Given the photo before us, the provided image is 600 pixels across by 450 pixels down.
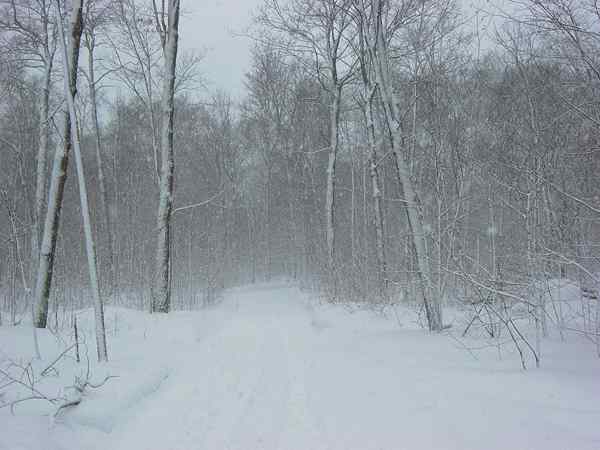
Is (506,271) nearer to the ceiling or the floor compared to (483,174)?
nearer to the floor

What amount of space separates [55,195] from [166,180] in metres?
3.39

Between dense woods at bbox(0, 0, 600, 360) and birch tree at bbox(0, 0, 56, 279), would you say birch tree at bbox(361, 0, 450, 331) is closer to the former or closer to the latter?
dense woods at bbox(0, 0, 600, 360)

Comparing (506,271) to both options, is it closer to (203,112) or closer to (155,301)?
(155,301)

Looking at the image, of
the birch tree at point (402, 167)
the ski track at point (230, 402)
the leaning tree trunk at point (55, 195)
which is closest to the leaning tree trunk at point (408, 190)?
the birch tree at point (402, 167)

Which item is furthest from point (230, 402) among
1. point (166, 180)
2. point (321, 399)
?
point (166, 180)

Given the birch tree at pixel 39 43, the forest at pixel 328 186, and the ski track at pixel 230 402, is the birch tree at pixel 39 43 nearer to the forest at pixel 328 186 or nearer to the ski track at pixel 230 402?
the forest at pixel 328 186

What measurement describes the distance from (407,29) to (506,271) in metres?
6.97

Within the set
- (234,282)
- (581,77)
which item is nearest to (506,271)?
(581,77)

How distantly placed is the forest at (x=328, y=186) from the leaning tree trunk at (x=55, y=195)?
3cm

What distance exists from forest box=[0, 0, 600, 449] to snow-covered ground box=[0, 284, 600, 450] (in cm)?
19

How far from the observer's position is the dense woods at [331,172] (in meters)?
6.22

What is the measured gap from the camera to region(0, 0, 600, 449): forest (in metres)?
5.53

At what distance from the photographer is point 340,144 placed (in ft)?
79.2

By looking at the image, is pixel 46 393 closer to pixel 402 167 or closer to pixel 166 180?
pixel 402 167
